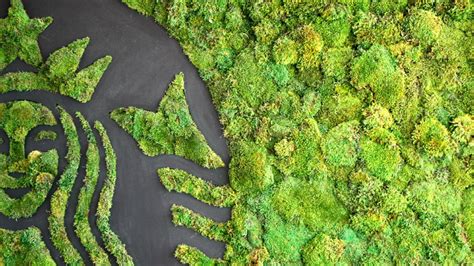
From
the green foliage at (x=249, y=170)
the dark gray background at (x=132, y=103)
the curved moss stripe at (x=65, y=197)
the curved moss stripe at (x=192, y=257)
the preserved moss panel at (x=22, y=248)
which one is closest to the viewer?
the preserved moss panel at (x=22, y=248)

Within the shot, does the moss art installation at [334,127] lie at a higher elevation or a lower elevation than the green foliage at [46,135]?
lower

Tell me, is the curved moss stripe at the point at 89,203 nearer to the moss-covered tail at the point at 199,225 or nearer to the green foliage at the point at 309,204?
the moss-covered tail at the point at 199,225

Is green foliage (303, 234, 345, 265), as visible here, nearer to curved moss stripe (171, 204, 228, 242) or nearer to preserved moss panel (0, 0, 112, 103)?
curved moss stripe (171, 204, 228, 242)

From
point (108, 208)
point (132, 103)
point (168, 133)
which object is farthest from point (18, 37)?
point (108, 208)

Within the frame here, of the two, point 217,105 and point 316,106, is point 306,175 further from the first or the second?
point 217,105

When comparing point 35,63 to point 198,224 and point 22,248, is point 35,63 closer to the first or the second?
point 22,248

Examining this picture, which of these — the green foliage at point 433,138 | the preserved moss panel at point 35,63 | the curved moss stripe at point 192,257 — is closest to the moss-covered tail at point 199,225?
the curved moss stripe at point 192,257

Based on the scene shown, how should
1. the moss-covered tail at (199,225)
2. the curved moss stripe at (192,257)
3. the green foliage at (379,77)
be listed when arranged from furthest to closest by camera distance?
the green foliage at (379,77)
the moss-covered tail at (199,225)
the curved moss stripe at (192,257)
